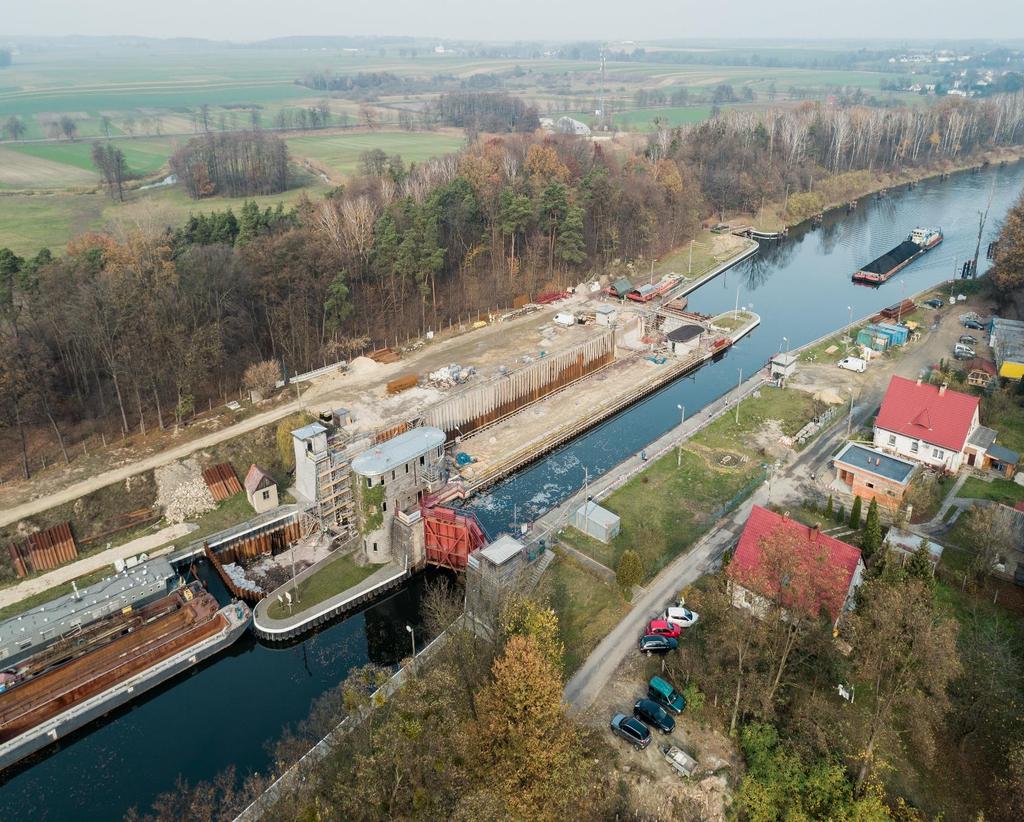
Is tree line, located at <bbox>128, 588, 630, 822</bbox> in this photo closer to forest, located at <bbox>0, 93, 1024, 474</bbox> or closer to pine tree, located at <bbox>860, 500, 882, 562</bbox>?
pine tree, located at <bbox>860, 500, 882, 562</bbox>

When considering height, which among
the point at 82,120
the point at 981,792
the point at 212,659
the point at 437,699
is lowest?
the point at 212,659

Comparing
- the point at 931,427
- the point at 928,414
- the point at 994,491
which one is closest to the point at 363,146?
the point at 928,414

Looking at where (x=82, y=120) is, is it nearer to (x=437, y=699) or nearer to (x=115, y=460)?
(x=115, y=460)

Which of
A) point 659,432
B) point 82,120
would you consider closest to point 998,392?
point 659,432

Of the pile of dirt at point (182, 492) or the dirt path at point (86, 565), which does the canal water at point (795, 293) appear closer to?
the pile of dirt at point (182, 492)

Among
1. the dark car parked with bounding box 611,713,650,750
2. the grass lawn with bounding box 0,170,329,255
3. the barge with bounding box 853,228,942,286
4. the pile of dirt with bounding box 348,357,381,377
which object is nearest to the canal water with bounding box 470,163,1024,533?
the barge with bounding box 853,228,942,286

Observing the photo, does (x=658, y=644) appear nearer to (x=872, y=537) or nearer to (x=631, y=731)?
(x=631, y=731)
